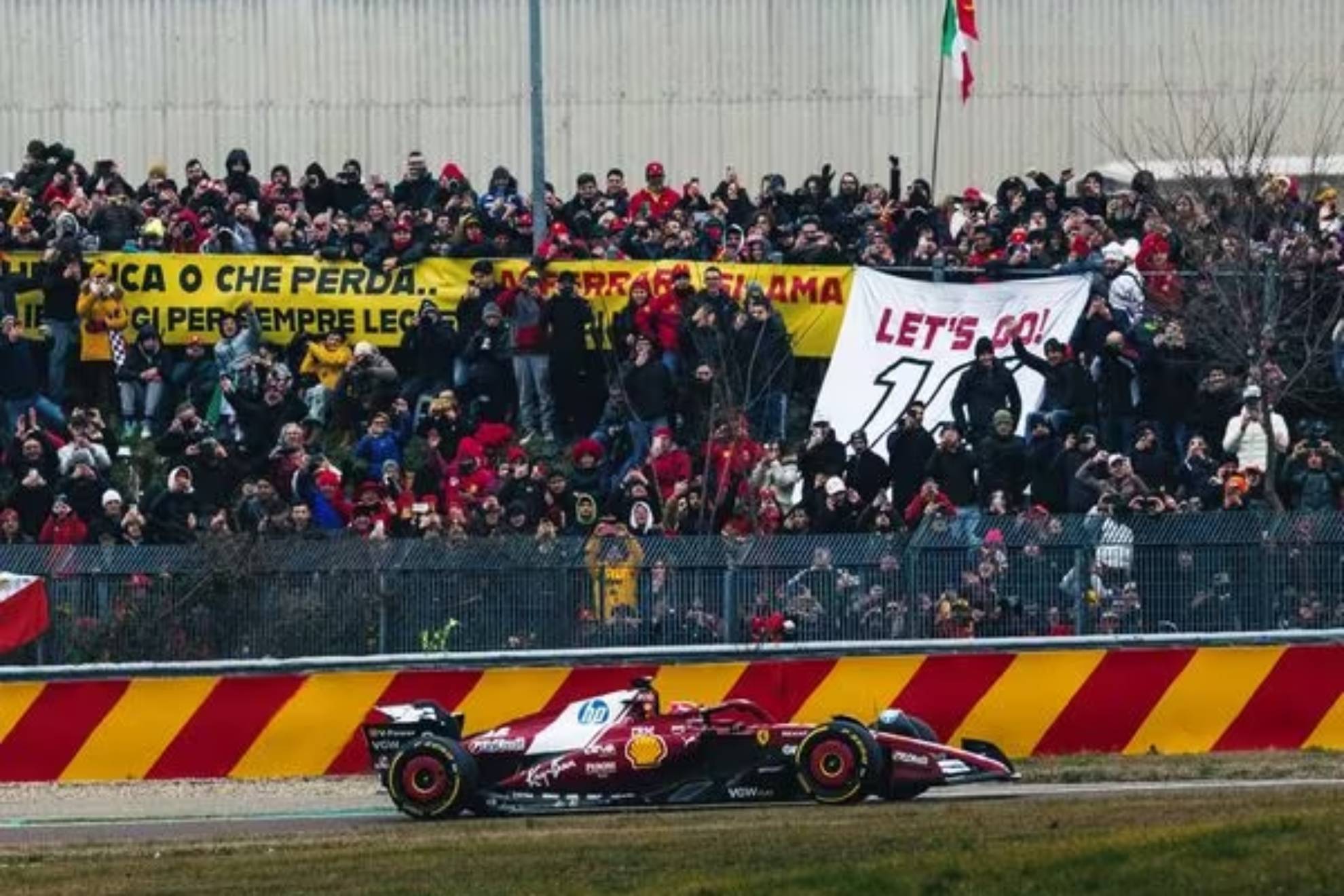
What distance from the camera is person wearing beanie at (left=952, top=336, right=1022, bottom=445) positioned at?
1144 inches

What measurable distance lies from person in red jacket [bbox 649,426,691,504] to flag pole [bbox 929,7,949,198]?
25.4 feet

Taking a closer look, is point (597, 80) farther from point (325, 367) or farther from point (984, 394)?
point (984, 394)

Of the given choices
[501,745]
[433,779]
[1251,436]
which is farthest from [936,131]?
[433,779]

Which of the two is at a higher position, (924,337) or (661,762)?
(924,337)

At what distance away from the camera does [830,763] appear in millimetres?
20750

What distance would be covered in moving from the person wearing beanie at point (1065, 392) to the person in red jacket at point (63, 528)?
811cm

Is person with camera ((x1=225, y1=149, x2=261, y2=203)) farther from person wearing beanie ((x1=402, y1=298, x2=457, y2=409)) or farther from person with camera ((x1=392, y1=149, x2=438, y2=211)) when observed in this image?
person wearing beanie ((x1=402, y1=298, x2=457, y2=409))

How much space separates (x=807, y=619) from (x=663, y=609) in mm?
1020

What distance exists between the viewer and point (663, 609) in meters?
24.4

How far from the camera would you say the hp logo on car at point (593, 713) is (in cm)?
2130

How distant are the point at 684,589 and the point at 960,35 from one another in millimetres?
13738

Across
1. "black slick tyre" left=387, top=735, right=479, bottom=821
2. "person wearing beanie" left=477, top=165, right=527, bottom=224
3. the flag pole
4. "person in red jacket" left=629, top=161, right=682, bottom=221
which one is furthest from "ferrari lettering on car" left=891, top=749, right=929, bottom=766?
the flag pole

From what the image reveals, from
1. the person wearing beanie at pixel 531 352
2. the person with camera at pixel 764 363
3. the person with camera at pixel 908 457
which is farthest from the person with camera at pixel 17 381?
the person with camera at pixel 908 457

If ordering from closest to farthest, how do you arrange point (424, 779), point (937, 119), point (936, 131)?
A: point (424, 779), point (937, 119), point (936, 131)
